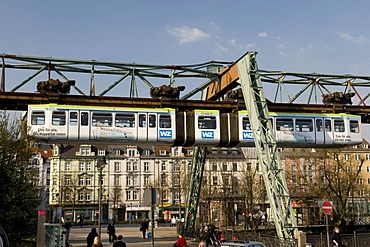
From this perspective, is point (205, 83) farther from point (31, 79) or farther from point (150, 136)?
point (31, 79)

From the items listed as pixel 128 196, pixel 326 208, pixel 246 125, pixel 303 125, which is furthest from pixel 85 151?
pixel 326 208

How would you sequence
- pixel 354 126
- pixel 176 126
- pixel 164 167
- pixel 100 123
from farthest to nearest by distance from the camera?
pixel 164 167, pixel 354 126, pixel 176 126, pixel 100 123

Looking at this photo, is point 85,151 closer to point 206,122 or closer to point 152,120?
point 206,122

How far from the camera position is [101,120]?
2847 centimetres

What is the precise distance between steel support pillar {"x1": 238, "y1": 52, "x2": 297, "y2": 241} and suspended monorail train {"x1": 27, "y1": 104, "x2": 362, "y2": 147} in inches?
141

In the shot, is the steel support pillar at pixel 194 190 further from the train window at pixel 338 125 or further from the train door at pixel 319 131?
the train window at pixel 338 125

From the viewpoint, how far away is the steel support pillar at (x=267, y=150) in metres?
25.3

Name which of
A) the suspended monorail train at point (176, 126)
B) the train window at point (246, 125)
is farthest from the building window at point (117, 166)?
the train window at point (246, 125)

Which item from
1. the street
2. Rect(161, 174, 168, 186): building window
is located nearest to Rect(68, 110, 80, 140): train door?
the street

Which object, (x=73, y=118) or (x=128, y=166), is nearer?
(x=73, y=118)

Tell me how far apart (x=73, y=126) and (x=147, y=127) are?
4.50 m

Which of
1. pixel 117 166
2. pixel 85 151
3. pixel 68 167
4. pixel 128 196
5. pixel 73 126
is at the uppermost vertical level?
pixel 85 151

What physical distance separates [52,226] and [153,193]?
21.3 feet

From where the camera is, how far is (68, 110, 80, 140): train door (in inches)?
1089
